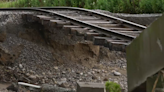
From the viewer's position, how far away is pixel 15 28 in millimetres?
8586

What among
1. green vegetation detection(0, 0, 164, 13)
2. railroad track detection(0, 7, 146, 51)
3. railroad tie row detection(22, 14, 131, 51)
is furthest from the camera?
green vegetation detection(0, 0, 164, 13)

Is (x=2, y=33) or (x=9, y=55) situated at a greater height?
(x=2, y=33)

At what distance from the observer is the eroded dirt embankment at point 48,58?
8648 mm

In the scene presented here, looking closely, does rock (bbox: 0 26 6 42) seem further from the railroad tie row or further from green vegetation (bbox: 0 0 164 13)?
green vegetation (bbox: 0 0 164 13)

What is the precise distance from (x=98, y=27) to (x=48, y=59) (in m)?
3.87

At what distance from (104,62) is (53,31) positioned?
2033 millimetres

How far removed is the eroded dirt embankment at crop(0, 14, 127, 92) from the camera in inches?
340

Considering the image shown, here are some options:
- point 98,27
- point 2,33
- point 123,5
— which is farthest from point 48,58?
point 98,27

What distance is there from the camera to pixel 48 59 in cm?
929

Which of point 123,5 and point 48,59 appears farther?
point 123,5

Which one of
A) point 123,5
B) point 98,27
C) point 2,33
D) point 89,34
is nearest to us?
point 89,34

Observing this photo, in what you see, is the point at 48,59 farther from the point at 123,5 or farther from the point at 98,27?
the point at 98,27

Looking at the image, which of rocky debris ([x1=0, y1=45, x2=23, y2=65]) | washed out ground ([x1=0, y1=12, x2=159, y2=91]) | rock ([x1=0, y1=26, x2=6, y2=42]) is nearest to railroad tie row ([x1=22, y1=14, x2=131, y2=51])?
rock ([x1=0, y1=26, x2=6, y2=42])

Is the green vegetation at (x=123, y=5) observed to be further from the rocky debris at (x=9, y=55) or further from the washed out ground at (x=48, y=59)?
the rocky debris at (x=9, y=55)
